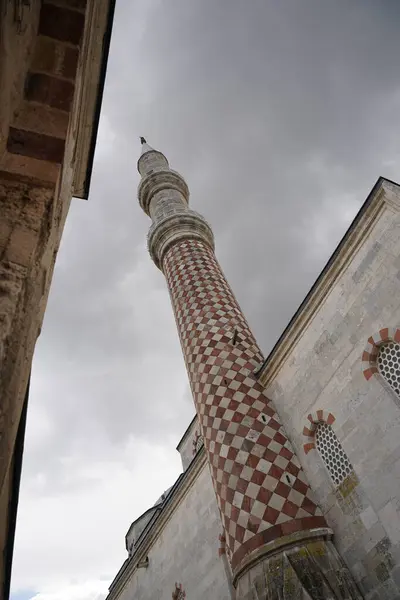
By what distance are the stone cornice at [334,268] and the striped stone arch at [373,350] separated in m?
0.91

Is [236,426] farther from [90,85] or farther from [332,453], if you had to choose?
[90,85]

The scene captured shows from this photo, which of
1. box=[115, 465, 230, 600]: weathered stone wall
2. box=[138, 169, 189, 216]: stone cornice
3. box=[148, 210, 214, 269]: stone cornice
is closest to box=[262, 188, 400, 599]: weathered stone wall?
box=[115, 465, 230, 600]: weathered stone wall

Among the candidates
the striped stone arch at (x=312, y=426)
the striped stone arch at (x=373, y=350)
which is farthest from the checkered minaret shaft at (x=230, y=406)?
the striped stone arch at (x=373, y=350)

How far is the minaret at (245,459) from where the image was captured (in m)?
4.01

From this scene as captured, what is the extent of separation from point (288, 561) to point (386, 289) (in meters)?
2.68

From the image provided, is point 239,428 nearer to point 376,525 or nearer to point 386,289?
point 376,525

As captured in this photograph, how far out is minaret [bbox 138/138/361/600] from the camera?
13.1 ft

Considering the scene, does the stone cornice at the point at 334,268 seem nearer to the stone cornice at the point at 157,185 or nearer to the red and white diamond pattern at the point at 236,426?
the red and white diamond pattern at the point at 236,426

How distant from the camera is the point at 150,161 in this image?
429 inches

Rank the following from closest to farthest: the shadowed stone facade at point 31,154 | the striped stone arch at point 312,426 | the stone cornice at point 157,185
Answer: the shadowed stone facade at point 31,154 < the striped stone arch at point 312,426 < the stone cornice at point 157,185

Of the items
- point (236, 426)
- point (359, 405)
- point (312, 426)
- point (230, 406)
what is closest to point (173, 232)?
point (230, 406)

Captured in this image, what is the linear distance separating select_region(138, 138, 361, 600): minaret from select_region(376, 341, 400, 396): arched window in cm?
142

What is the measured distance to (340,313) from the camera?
4859 millimetres

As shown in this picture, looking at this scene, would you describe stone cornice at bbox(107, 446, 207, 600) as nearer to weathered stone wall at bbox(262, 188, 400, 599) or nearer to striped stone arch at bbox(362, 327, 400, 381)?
weathered stone wall at bbox(262, 188, 400, 599)
